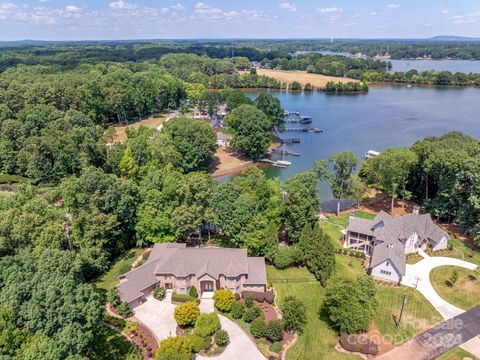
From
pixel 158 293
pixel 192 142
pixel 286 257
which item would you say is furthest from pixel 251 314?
pixel 192 142

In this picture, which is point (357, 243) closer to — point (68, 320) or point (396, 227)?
point (396, 227)

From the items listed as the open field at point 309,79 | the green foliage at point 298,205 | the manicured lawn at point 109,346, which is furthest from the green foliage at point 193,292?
the open field at point 309,79

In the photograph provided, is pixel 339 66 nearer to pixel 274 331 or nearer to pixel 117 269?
pixel 117 269

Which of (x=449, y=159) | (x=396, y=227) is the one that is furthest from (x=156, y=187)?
(x=449, y=159)

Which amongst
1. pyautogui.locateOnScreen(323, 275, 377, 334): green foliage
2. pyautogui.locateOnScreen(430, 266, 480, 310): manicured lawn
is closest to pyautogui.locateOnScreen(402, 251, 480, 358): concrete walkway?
pyautogui.locateOnScreen(430, 266, 480, 310): manicured lawn

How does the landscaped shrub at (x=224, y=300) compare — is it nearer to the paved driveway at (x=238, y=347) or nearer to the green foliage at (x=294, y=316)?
the paved driveway at (x=238, y=347)
